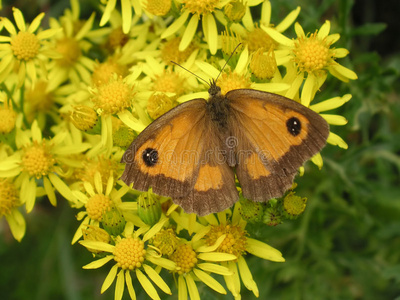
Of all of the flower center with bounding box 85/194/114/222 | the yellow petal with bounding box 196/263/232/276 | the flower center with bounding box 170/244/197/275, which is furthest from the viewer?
the flower center with bounding box 85/194/114/222

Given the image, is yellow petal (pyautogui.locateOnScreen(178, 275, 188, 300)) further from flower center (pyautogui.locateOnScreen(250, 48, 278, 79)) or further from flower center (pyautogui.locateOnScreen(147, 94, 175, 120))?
flower center (pyautogui.locateOnScreen(250, 48, 278, 79))

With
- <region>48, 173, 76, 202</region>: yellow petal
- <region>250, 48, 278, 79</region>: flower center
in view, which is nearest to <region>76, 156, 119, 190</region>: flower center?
<region>48, 173, 76, 202</region>: yellow petal

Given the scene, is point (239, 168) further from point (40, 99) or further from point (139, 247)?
point (40, 99)

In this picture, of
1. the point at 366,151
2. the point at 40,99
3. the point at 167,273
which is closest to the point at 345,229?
the point at 366,151

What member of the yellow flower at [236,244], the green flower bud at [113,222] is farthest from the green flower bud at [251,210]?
the green flower bud at [113,222]

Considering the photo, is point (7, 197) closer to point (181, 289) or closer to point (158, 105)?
point (158, 105)

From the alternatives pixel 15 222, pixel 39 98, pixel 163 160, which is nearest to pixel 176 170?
pixel 163 160

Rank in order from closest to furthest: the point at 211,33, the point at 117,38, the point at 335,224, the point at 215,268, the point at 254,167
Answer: the point at 254,167 → the point at 215,268 → the point at 211,33 → the point at 117,38 → the point at 335,224
